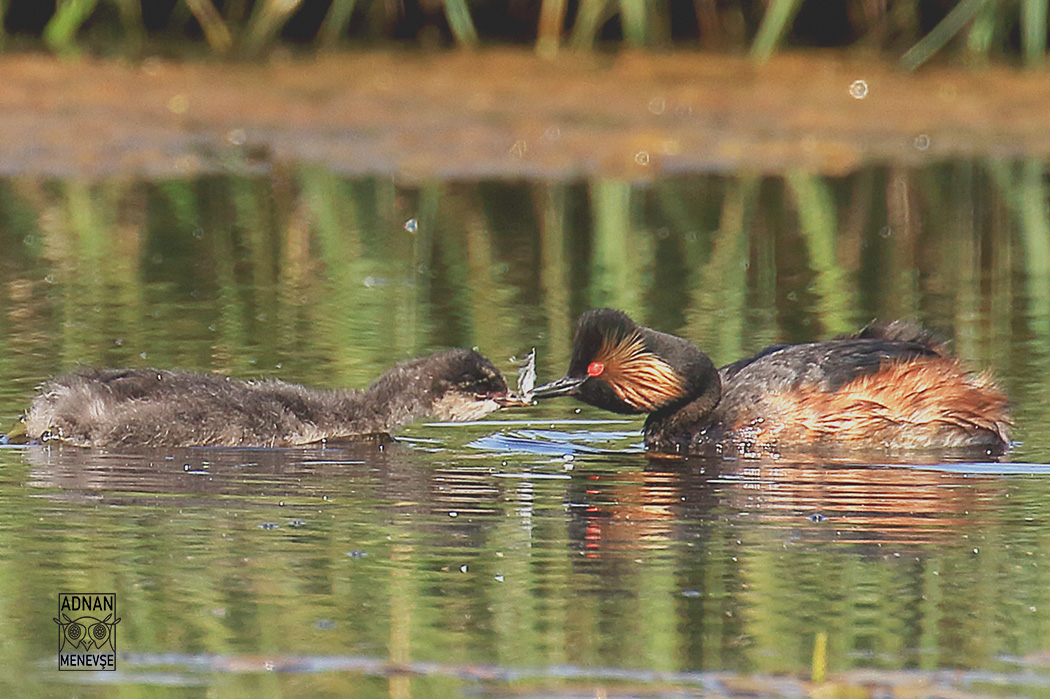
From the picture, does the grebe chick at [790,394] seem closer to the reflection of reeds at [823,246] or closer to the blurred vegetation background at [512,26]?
the reflection of reeds at [823,246]

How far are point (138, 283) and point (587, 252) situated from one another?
3291 mm

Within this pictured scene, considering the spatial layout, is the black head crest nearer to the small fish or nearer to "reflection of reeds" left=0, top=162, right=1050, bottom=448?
the small fish

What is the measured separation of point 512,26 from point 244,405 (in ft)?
58.9

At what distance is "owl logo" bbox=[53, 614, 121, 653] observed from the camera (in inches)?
235

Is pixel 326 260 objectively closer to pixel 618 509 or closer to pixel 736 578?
pixel 618 509

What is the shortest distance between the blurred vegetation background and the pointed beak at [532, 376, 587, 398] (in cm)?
1396

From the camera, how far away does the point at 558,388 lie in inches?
368

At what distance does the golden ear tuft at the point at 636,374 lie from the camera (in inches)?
370

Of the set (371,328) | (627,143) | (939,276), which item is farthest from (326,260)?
(627,143)

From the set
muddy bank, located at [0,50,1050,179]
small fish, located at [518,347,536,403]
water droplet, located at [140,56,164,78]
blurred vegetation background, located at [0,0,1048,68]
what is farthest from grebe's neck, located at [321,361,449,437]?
water droplet, located at [140,56,164,78]

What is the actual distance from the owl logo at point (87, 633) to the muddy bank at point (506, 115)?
13609 mm

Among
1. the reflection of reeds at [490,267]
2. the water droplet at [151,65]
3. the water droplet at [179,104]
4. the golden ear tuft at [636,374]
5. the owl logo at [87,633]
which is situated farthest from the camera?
the water droplet at [151,65]

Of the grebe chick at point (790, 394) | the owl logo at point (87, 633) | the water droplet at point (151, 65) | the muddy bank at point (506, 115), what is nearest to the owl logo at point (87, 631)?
the owl logo at point (87, 633)

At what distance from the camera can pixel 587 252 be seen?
15305 mm
